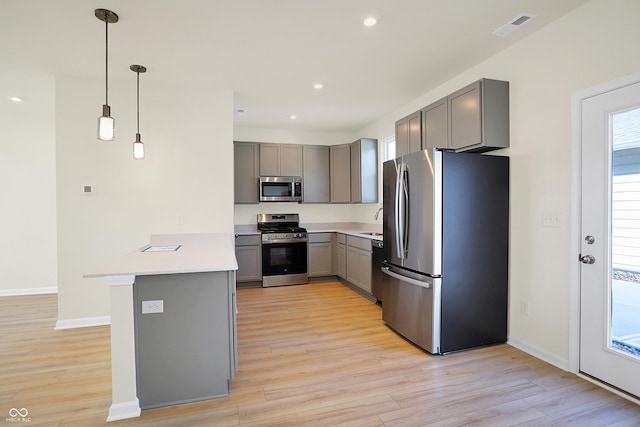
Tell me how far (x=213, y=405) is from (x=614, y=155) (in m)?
3.12

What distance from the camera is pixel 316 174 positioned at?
566cm

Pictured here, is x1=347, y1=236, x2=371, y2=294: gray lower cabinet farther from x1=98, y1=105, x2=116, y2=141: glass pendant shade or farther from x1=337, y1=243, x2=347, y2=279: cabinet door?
x1=98, y1=105, x2=116, y2=141: glass pendant shade

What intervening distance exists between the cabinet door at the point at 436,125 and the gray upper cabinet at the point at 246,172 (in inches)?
116

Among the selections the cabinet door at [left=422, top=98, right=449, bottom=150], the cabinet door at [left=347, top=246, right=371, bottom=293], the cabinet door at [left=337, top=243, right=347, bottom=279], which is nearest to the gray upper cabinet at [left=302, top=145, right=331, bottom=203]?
the cabinet door at [left=337, top=243, right=347, bottom=279]

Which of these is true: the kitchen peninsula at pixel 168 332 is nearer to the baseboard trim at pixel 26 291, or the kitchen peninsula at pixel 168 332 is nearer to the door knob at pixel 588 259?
the door knob at pixel 588 259

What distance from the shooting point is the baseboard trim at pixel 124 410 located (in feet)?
6.12

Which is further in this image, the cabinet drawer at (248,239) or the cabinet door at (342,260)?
the cabinet door at (342,260)

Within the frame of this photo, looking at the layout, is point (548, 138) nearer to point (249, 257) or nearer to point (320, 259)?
point (320, 259)

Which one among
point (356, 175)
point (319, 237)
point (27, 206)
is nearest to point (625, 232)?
point (356, 175)

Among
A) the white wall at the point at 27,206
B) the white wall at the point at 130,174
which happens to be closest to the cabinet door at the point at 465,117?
the white wall at the point at 130,174

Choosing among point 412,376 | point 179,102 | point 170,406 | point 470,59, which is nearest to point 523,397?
point 412,376

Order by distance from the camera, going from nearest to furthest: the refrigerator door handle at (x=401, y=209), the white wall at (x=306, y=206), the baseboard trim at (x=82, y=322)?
the refrigerator door handle at (x=401, y=209) → the baseboard trim at (x=82, y=322) → the white wall at (x=306, y=206)

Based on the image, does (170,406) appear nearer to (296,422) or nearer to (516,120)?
(296,422)

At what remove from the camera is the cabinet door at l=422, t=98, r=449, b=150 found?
10.2 ft
